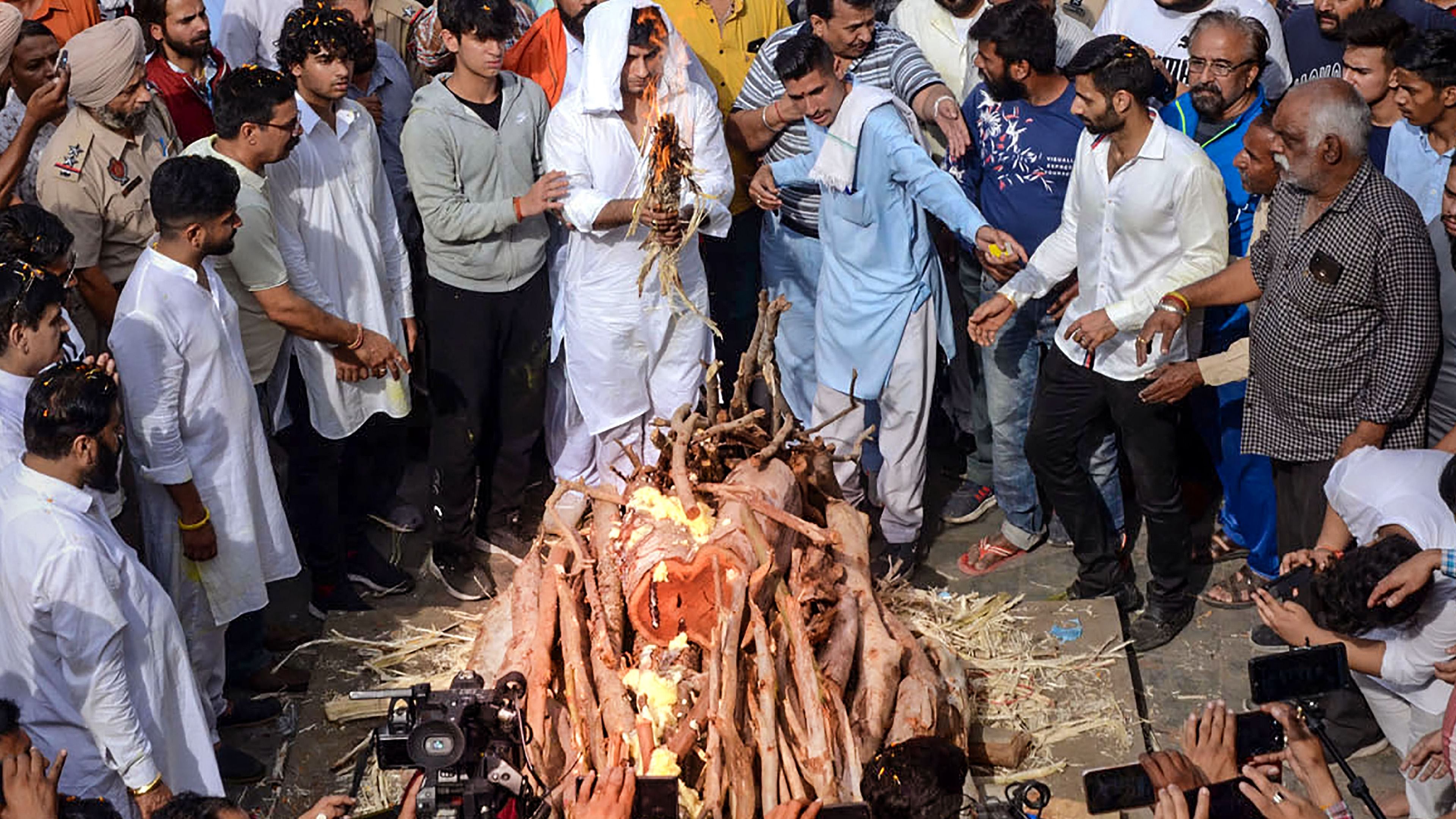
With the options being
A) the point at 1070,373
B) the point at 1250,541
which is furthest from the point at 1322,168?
the point at 1250,541

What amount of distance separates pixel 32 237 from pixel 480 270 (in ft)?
6.97

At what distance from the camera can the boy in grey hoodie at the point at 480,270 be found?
6.93 m

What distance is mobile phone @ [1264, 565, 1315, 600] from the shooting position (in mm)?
5414

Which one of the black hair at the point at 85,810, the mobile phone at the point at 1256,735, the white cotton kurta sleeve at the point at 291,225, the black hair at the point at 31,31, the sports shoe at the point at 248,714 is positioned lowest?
the sports shoe at the point at 248,714

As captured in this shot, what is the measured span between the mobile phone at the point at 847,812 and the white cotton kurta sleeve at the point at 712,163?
3549mm

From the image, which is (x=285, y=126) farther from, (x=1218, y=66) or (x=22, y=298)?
(x=1218, y=66)

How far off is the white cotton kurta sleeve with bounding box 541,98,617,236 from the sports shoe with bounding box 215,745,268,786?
266 centimetres

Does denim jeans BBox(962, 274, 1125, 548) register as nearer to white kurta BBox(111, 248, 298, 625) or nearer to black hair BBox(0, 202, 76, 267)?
white kurta BBox(111, 248, 298, 625)

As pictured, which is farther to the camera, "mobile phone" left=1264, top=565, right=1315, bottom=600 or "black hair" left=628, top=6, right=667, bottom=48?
"black hair" left=628, top=6, right=667, bottom=48

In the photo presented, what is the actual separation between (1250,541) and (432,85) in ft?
14.3

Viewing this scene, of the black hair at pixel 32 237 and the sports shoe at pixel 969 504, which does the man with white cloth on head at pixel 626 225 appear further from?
the black hair at pixel 32 237

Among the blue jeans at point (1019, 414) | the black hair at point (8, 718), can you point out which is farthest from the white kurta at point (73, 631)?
the blue jeans at point (1019, 414)

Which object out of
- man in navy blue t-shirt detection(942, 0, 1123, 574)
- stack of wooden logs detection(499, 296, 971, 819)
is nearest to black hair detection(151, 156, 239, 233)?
stack of wooden logs detection(499, 296, 971, 819)

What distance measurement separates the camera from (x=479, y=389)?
7.27m
